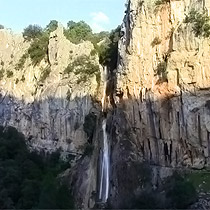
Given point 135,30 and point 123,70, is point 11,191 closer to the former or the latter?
point 123,70

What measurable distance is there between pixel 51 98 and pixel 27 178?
Result: 407 inches

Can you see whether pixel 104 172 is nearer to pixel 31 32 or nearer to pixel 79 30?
pixel 31 32

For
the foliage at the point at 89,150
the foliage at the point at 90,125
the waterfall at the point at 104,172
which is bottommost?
the waterfall at the point at 104,172

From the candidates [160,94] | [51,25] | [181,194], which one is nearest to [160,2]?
[160,94]

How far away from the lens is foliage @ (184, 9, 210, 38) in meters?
33.6

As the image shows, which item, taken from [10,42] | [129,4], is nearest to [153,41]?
[129,4]

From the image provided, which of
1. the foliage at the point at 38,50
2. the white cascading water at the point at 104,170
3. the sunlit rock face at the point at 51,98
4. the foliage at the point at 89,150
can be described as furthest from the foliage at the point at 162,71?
the foliage at the point at 38,50

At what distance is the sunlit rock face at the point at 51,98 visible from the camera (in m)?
45.3

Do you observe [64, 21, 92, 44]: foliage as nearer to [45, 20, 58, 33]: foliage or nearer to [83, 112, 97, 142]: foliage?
[45, 20, 58, 33]: foliage

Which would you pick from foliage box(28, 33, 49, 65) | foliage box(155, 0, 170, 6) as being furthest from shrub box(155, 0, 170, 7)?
foliage box(28, 33, 49, 65)

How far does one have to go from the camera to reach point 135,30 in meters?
37.9

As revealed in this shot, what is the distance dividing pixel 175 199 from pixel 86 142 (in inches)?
708

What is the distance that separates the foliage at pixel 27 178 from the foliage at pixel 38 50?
29.5 feet

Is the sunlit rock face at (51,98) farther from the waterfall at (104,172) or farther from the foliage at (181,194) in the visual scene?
the foliage at (181,194)
